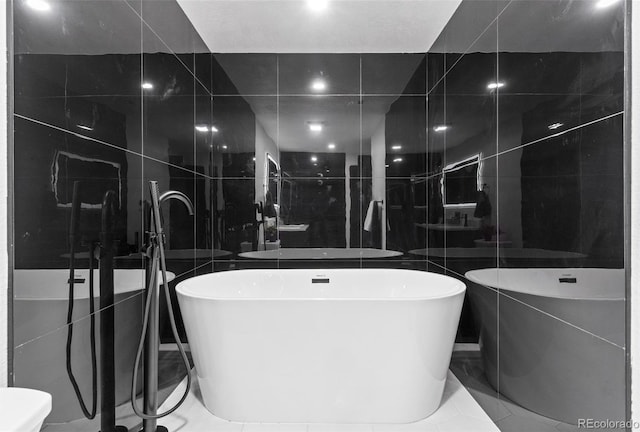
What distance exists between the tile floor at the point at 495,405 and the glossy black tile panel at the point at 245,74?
7.85 ft

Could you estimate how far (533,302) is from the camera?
5.28 ft

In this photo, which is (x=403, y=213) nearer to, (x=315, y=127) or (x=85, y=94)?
(x=315, y=127)

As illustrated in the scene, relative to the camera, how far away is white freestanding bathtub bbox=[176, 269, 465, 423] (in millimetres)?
1905

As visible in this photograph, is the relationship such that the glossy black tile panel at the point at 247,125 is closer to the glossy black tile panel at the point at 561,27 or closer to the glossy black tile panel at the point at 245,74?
the glossy black tile panel at the point at 245,74

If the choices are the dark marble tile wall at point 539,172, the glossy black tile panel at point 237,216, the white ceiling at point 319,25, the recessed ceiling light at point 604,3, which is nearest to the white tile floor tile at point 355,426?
the dark marble tile wall at point 539,172

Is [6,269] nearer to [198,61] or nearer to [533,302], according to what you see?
[533,302]

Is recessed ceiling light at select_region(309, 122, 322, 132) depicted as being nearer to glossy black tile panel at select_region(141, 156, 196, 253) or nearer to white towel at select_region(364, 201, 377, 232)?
white towel at select_region(364, 201, 377, 232)

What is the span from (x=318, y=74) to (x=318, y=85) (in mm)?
87

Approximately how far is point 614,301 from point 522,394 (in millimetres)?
739

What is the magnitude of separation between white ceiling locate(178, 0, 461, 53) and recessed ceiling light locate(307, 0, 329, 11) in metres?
0.03

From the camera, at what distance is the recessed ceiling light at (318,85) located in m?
3.11

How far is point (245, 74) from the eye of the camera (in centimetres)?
311

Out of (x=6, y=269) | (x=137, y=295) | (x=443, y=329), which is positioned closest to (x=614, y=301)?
(x=443, y=329)

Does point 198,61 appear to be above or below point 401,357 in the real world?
above
